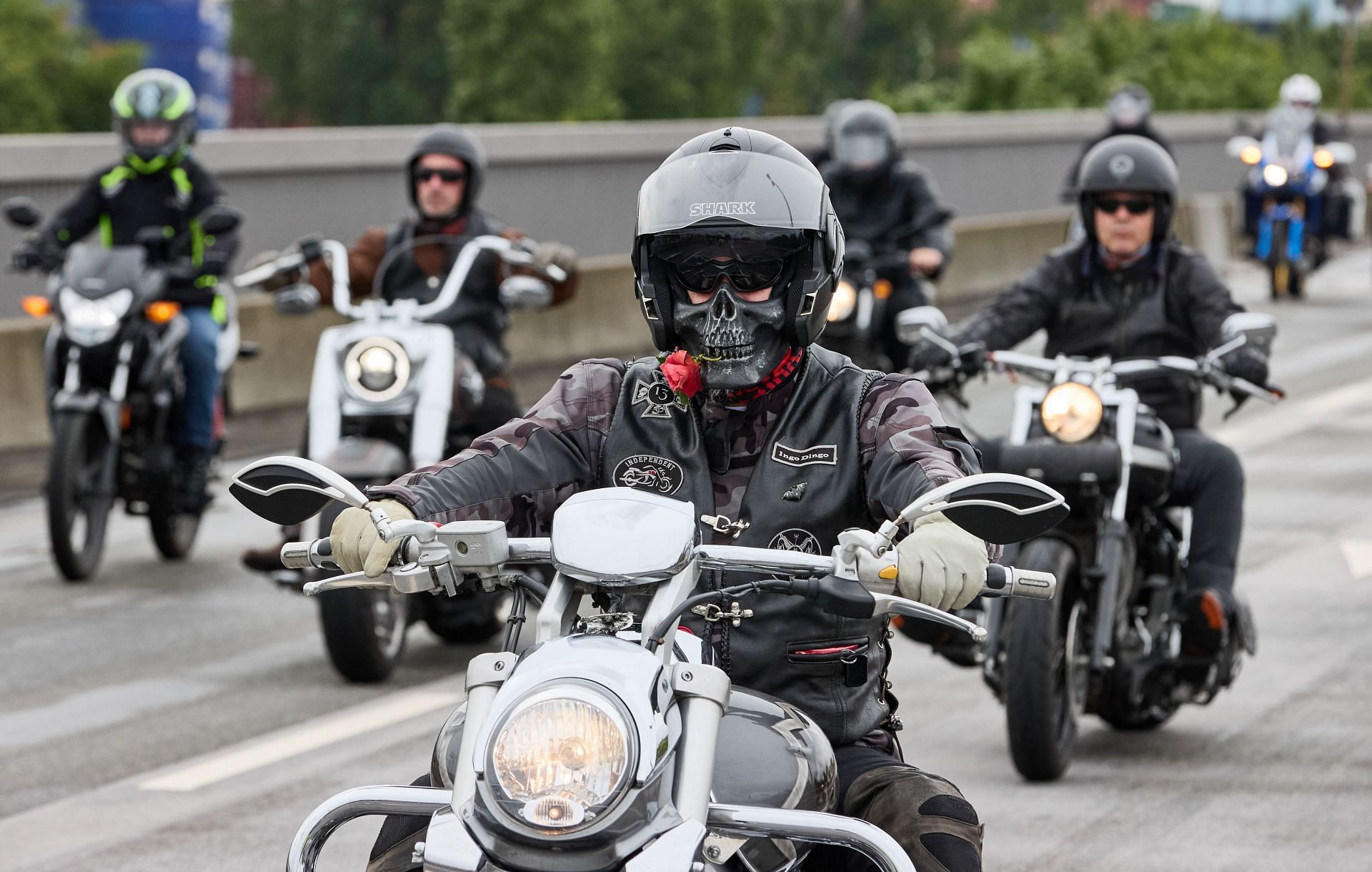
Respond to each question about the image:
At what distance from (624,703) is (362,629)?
533 cm

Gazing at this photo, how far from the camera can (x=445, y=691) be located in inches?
335

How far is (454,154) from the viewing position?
9.82 metres

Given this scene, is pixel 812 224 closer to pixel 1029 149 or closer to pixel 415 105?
pixel 1029 149

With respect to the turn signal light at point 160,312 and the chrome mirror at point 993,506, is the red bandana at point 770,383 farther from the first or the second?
the turn signal light at point 160,312

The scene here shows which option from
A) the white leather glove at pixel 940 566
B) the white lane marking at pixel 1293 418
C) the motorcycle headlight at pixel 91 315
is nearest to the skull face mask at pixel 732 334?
the white leather glove at pixel 940 566

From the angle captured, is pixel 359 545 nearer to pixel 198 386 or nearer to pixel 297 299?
pixel 297 299

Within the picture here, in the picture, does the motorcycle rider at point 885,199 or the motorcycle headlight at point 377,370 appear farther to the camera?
the motorcycle rider at point 885,199

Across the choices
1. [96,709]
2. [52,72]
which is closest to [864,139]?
[96,709]

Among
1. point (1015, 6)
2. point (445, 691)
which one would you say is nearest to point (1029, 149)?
point (445, 691)

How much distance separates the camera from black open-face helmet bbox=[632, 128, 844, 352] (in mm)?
4016

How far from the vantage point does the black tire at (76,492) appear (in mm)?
10305

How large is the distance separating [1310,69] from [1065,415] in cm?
5753

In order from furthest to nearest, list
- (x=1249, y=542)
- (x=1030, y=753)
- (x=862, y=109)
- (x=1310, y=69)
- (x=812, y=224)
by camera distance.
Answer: (x=1310, y=69), (x=862, y=109), (x=1249, y=542), (x=1030, y=753), (x=812, y=224)

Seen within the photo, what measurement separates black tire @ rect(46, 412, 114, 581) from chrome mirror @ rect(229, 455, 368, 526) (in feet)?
22.1
